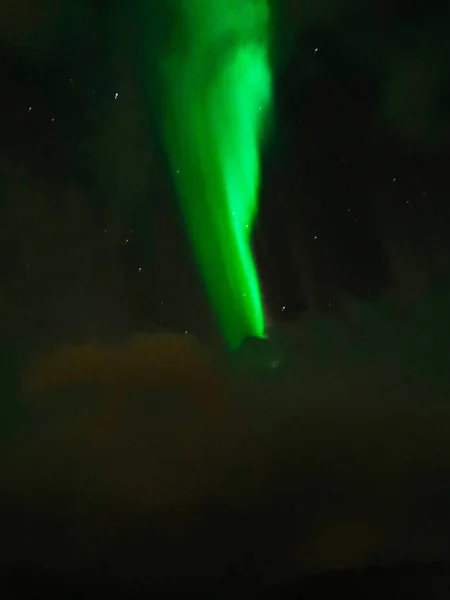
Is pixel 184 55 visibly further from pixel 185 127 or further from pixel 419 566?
pixel 419 566

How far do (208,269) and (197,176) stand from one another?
0.19 metres

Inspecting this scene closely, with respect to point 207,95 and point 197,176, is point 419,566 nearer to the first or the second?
point 197,176

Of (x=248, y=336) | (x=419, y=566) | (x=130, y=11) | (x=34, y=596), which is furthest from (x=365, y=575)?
(x=130, y=11)

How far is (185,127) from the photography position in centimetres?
100

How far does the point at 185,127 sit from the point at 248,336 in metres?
0.44

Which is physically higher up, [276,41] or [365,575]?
[276,41]

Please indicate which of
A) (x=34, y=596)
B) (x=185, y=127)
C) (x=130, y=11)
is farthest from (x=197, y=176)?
(x=34, y=596)

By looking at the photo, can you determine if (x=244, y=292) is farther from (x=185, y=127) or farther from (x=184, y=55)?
(x=184, y=55)

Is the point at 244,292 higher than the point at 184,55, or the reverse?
the point at 184,55

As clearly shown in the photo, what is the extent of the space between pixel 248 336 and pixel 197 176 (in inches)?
13.4

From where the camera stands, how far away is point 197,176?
39.6 inches

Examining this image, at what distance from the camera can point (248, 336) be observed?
1006mm

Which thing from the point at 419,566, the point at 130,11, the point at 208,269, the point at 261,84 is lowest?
the point at 419,566

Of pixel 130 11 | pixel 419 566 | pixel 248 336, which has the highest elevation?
pixel 130 11
